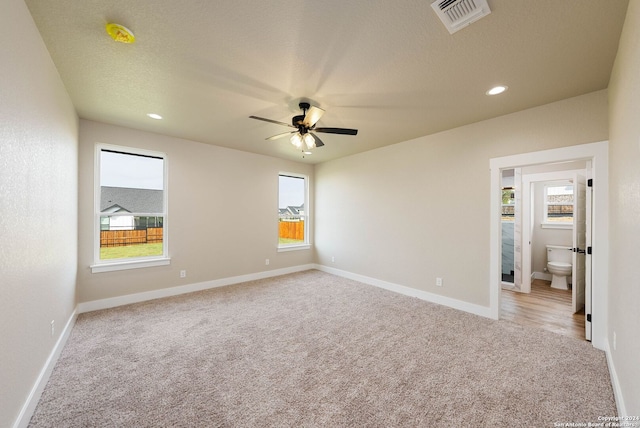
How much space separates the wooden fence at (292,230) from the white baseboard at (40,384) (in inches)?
153

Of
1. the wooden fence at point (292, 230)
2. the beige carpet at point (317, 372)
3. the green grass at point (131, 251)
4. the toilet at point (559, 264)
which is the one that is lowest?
the beige carpet at point (317, 372)

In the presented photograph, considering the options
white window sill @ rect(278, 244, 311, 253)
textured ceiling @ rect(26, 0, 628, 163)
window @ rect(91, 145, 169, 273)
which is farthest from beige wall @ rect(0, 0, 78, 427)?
white window sill @ rect(278, 244, 311, 253)

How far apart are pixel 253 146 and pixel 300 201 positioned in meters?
1.98

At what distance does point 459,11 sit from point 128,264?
4920 mm

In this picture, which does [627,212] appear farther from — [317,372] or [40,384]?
[40,384]

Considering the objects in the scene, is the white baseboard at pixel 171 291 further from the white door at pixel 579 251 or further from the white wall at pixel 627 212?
the white wall at pixel 627 212

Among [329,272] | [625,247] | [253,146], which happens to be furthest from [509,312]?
[253,146]

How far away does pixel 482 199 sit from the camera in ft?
11.4

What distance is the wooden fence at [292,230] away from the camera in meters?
6.08

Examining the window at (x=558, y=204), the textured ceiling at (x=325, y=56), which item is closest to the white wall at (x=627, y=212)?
the textured ceiling at (x=325, y=56)

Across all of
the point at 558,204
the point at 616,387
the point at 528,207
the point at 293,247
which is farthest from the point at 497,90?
the point at 293,247

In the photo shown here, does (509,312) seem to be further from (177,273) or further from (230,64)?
(177,273)

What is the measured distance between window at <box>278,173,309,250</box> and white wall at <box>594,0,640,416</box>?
5.00 meters

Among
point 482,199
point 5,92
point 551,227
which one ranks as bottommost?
point 551,227
